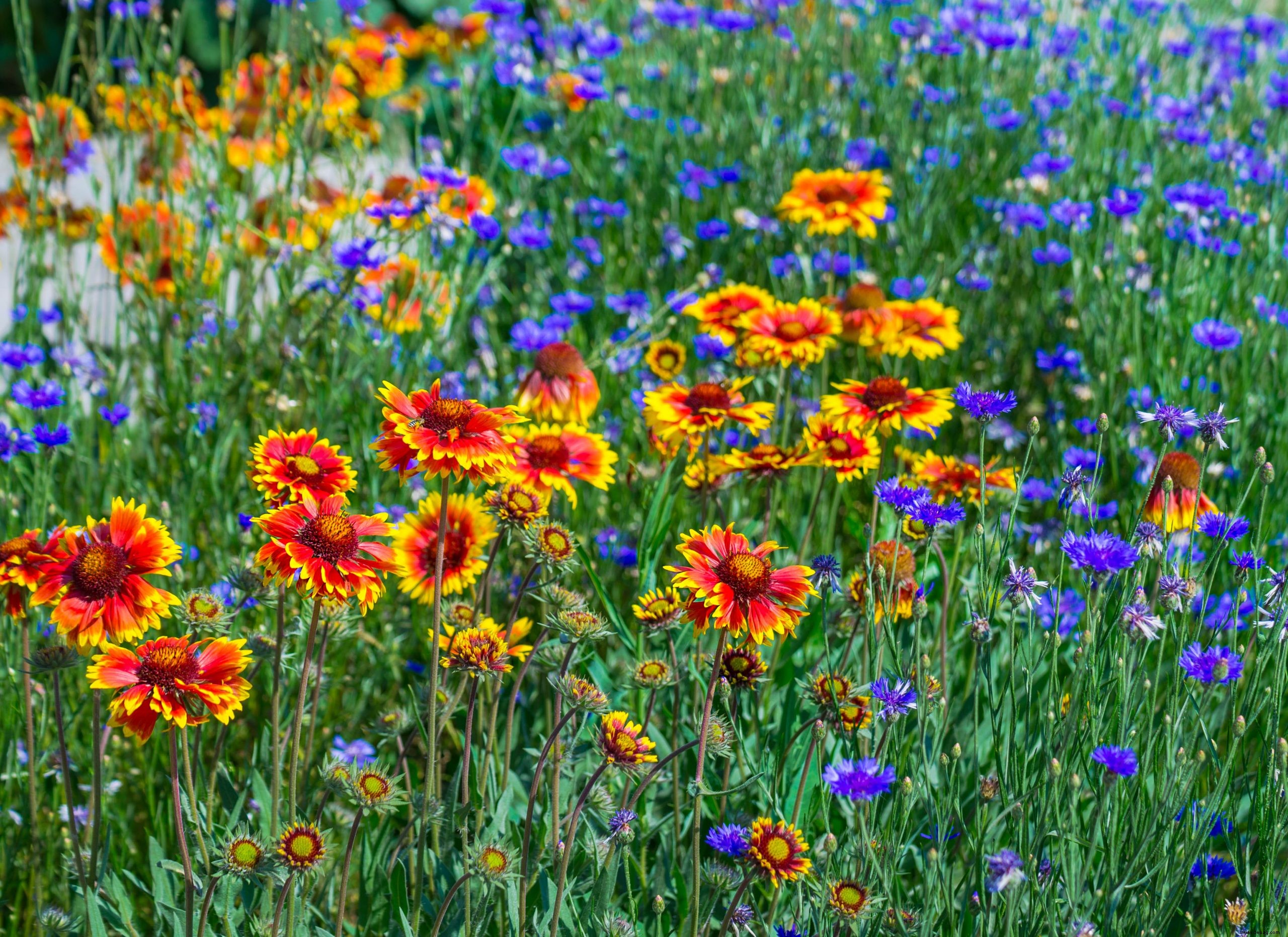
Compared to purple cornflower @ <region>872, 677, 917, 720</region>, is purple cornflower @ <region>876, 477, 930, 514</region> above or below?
above

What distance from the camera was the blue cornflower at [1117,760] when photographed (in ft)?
4.53

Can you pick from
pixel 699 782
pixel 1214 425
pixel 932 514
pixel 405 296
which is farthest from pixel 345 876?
pixel 405 296

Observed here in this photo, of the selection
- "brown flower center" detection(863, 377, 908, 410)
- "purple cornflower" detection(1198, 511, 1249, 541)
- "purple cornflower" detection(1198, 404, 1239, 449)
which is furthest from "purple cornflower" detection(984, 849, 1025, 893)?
"brown flower center" detection(863, 377, 908, 410)

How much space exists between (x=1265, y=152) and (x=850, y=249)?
1.79 m

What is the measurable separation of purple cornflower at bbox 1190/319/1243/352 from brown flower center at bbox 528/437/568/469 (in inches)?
67.1

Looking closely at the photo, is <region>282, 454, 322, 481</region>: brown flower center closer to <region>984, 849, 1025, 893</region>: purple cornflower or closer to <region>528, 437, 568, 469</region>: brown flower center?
<region>528, 437, 568, 469</region>: brown flower center

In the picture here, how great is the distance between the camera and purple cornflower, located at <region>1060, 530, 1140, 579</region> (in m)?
1.51

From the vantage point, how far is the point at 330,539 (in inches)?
55.3

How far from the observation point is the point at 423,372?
2.91 meters

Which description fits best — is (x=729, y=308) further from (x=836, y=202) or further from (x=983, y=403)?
(x=983, y=403)

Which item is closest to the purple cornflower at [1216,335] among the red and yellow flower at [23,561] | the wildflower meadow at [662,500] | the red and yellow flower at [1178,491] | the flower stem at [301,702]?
the wildflower meadow at [662,500]

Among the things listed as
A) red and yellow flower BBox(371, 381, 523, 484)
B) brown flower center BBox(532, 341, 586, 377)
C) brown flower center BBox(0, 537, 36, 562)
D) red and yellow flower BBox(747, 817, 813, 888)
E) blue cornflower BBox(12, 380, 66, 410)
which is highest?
red and yellow flower BBox(371, 381, 523, 484)

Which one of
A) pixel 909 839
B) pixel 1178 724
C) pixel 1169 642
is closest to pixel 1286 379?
pixel 1169 642

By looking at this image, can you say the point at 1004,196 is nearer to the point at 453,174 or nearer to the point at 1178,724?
the point at 453,174
